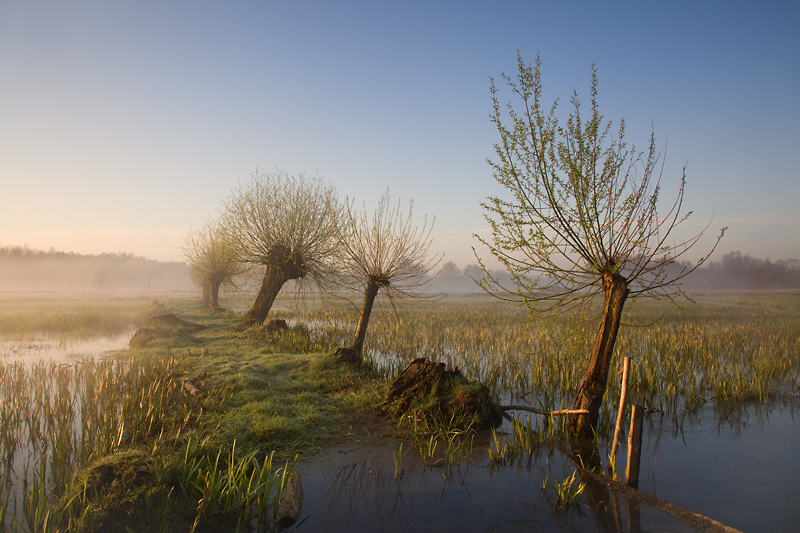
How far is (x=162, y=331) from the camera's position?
16.3 metres

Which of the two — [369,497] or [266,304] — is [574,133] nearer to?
[369,497]

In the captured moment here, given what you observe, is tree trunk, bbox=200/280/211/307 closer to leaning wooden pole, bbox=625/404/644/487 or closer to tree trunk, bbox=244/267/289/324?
tree trunk, bbox=244/267/289/324

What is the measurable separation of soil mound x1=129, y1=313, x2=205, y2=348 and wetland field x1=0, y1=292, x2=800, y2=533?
3.16 meters

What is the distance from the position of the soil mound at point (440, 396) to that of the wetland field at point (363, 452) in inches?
9.9

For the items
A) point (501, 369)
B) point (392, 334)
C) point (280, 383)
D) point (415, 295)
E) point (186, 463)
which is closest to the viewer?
point (186, 463)

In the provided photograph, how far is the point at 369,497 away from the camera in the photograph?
5062mm

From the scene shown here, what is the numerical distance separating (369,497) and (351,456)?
1.29m

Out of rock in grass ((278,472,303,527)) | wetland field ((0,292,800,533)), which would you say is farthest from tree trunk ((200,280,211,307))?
rock in grass ((278,472,303,527))

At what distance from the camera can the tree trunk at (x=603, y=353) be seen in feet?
21.0

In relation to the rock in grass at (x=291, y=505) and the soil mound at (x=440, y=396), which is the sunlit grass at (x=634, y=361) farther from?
the rock in grass at (x=291, y=505)

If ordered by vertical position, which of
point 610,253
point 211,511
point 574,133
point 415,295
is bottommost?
point 211,511

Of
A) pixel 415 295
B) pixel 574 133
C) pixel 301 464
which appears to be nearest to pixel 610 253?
pixel 574 133

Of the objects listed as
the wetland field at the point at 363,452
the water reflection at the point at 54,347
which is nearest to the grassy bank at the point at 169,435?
the wetland field at the point at 363,452

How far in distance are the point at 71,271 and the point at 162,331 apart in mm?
148629
